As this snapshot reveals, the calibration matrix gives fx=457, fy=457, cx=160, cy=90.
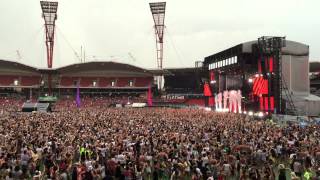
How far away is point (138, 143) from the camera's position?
19.2 meters

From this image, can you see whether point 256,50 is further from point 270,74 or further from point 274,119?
point 274,119

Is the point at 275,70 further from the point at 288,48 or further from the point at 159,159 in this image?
the point at 159,159

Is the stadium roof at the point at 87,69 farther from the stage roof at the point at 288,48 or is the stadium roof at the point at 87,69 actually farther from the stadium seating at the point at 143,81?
the stage roof at the point at 288,48

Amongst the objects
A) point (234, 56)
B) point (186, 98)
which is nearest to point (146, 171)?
point (234, 56)

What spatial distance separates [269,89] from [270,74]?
1453 millimetres

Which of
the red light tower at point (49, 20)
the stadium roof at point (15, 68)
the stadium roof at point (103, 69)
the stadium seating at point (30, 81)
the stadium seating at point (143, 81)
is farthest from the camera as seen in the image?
the stadium seating at point (143, 81)

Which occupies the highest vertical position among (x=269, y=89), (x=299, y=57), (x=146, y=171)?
(x=299, y=57)

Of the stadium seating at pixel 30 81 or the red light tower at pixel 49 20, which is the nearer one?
the red light tower at pixel 49 20

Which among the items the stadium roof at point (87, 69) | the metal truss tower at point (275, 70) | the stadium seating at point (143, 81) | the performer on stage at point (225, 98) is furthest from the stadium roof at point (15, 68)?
the metal truss tower at point (275, 70)

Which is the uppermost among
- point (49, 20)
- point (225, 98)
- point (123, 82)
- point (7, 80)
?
point (49, 20)

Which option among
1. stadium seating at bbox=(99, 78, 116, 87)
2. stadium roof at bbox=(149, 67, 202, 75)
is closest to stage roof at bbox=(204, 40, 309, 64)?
stadium roof at bbox=(149, 67, 202, 75)

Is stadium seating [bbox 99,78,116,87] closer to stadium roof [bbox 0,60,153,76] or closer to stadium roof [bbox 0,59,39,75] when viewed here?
stadium roof [bbox 0,60,153,76]

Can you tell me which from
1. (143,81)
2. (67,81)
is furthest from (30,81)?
(143,81)

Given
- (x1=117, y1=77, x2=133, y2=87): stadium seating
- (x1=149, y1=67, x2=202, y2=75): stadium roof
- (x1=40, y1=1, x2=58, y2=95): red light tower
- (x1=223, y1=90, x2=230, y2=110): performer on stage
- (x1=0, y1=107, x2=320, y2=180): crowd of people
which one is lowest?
(x1=0, y1=107, x2=320, y2=180): crowd of people
